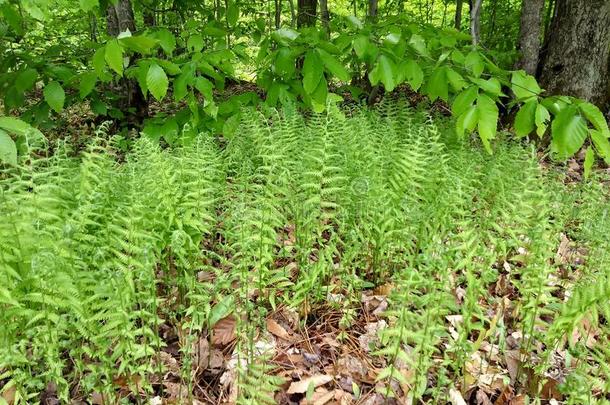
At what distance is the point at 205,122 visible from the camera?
3691 mm

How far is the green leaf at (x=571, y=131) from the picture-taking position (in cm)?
249

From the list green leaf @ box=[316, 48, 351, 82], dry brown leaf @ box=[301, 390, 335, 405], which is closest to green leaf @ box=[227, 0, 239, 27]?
green leaf @ box=[316, 48, 351, 82]

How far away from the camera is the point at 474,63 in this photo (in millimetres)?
3160

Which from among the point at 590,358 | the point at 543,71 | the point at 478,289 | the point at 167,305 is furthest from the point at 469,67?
the point at 543,71

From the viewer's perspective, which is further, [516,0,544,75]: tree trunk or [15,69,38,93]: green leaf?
[516,0,544,75]: tree trunk

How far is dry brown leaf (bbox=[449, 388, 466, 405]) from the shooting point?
215 cm

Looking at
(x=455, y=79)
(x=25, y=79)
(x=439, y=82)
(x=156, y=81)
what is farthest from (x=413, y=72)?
(x=25, y=79)

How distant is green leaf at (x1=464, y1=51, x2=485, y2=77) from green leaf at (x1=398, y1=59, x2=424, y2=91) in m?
0.30

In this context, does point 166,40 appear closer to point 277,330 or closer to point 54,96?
point 54,96

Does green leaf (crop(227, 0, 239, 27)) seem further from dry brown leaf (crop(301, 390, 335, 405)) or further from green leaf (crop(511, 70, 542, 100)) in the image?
dry brown leaf (crop(301, 390, 335, 405))

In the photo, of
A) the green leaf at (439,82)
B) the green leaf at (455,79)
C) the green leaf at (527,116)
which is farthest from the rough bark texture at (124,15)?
the green leaf at (527,116)

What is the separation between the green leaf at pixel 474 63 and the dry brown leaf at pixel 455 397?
1957mm

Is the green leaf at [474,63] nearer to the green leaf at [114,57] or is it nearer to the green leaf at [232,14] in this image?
the green leaf at [232,14]

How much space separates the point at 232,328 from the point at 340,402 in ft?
2.31
